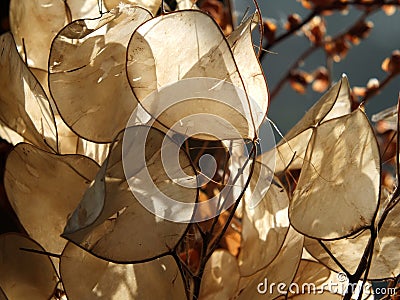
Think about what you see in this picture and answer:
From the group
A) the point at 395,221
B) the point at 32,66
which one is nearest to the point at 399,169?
the point at 395,221

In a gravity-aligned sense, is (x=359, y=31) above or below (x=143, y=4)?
below

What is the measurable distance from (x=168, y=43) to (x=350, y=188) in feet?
0.24

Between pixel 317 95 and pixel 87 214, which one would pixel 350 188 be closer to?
pixel 87 214

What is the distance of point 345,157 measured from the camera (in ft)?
0.70

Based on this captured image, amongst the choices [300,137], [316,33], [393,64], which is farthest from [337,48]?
[300,137]

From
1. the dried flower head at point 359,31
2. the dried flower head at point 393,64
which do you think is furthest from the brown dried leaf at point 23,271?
the dried flower head at point 359,31

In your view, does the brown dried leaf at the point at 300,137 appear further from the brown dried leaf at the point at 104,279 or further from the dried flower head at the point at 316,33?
the dried flower head at the point at 316,33

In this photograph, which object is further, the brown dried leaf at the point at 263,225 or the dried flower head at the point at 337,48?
the dried flower head at the point at 337,48

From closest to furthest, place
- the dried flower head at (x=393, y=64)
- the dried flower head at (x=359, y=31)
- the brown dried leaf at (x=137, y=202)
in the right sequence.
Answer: the brown dried leaf at (x=137, y=202) < the dried flower head at (x=393, y=64) < the dried flower head at (x=359, y=31)

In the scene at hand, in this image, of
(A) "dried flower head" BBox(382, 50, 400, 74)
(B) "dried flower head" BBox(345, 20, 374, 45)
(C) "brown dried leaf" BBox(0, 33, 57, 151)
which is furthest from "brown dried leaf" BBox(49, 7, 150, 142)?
(B) "dried flower head" BBox(345, 20, 374, 45)

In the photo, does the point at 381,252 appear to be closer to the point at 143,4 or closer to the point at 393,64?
the point at 143,4

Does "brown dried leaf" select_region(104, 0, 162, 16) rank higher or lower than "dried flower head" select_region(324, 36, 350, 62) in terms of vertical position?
higher

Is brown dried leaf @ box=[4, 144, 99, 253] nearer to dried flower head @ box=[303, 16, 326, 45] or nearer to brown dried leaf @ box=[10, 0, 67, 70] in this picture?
brown dried leaf @ box=[10, 0, 67, 70]

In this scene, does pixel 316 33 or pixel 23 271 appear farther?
pixel 316 33
